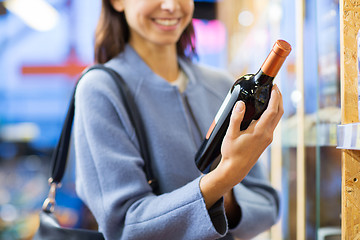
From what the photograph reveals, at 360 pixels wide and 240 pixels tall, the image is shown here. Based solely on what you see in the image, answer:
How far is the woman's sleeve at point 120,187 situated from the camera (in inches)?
32.2

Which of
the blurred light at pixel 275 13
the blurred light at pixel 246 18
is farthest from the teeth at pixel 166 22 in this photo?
the blurred light at pixel 246 18

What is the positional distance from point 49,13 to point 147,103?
18.5ft

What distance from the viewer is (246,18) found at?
3143 mm

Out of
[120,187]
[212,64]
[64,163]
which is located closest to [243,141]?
[120,187]

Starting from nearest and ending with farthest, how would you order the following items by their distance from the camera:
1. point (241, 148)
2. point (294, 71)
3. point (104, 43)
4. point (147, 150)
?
1. point (241, 148)
2. point (147, 150)
3. point (104, 43)
4. point (294, 71)

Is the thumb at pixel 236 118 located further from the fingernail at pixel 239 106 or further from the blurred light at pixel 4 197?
the blurred light at pixel 4 197

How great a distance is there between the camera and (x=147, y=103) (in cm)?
103

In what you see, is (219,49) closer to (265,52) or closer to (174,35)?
(265,52)

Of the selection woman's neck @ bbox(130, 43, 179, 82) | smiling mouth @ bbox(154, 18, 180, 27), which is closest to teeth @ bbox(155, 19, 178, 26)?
smiling mouth @ bbox(154, 18, 180, 27)

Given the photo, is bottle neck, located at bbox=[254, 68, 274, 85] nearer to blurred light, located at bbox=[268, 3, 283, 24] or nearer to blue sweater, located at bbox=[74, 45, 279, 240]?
blue sweater, located at bbox=[74, 45, 279, 240]

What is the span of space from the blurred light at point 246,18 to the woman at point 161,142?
1757 millimetres

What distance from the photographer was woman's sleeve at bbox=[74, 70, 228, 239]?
0.82 metres

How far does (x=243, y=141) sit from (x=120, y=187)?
1.06 feet

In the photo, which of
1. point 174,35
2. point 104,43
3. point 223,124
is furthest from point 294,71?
point 223,124
